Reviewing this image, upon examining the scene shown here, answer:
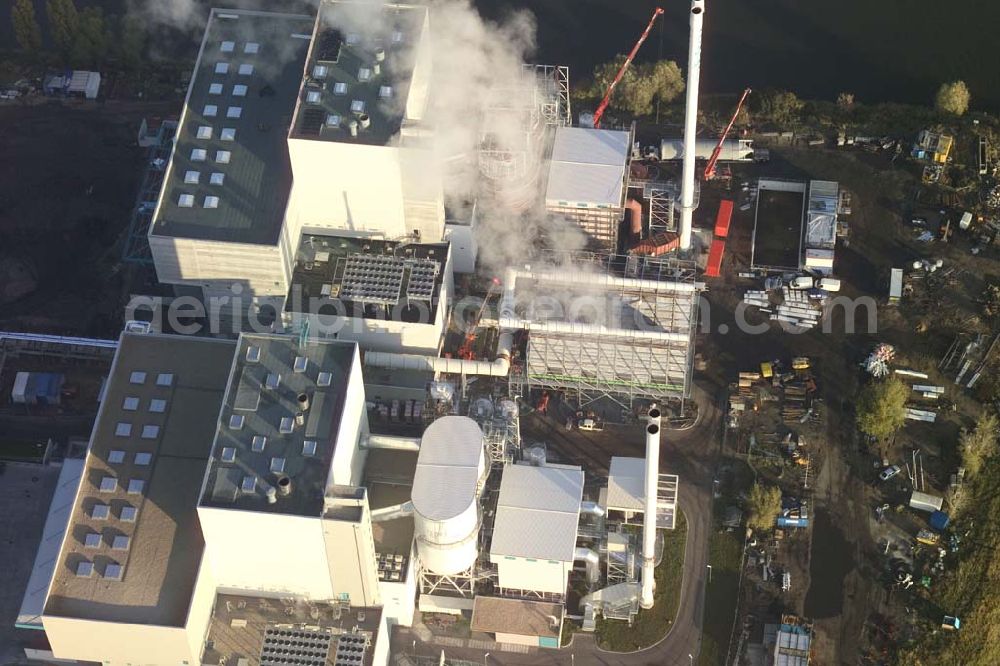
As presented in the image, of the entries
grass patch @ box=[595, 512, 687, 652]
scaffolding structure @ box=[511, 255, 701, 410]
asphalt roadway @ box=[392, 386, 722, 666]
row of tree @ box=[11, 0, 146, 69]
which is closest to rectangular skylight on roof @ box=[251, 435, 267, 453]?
asphalt roadway @ box=[392, 386, 722, 666]

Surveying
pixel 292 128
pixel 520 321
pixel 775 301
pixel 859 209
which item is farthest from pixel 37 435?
pixel 859 209

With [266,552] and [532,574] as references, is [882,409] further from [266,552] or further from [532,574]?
[266,552]

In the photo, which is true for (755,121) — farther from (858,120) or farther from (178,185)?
(178,185)

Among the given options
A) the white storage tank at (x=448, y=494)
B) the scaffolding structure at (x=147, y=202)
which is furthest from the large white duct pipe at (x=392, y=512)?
the scaffolding structure at (x=147, y=202)

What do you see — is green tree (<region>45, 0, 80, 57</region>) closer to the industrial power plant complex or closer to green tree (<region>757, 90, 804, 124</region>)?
the industrial power plant complex

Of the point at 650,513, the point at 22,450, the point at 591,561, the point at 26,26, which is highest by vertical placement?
the point at 26,26

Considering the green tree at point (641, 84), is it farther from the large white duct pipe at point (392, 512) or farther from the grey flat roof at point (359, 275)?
the large white duct pipe at point (392, 512)

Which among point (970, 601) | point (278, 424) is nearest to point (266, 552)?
point (278, 424)
